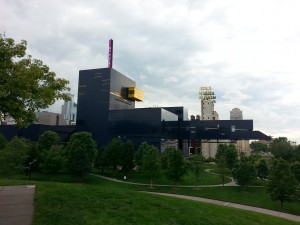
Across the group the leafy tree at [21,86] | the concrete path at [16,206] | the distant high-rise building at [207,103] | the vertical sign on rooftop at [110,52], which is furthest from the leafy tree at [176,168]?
the distant high-rise building at [207,103]

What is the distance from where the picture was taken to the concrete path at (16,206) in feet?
44.5

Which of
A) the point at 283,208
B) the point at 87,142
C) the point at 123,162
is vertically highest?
the point at 87,142

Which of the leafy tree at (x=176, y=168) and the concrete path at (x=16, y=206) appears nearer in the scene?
the concrete path at (x=16, y=206)

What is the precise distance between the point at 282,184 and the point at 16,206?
116 ft

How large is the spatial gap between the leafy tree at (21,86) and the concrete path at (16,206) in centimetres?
497

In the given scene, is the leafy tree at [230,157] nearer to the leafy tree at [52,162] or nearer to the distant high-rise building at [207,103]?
the leafy tree at [52,162]

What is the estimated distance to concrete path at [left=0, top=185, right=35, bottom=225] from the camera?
1358cm

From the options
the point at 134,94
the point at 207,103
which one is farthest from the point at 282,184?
the point at 207,103

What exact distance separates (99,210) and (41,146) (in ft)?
207

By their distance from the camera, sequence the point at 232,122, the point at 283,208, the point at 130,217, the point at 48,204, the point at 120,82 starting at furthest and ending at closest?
the point at 120,82 < the point at 232,122 < the point at 283,208 < the point at 48,204 < the point at 130,217

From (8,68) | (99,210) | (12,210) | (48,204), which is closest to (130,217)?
(99,210)

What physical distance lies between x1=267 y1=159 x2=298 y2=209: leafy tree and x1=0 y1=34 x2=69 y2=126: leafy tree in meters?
34.6

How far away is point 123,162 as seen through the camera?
217 ft

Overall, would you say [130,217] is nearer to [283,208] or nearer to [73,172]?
[283,208]
